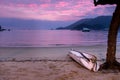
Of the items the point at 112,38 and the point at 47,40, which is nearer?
the point at 112,38

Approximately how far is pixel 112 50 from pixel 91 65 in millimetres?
949

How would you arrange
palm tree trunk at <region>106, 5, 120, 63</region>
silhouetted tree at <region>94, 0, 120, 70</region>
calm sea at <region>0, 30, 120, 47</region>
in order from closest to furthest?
silhouetted tree at <region>94, 0, 120, 70</region>
palm tree trunk at <region>106, 5, 120, 63</region>
calm sea at <region>0, 30, 120, 47</region>

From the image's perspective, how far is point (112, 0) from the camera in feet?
32.7

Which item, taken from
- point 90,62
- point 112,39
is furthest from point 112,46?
point 90,62

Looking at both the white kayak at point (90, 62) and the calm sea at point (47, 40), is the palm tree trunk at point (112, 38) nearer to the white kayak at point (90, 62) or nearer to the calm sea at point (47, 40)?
the white kayak at point (90, 62)

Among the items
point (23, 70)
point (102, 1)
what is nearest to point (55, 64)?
point (23, 70)

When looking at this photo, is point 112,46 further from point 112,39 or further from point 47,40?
point 47,40

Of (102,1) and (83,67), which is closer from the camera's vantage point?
(102,1)

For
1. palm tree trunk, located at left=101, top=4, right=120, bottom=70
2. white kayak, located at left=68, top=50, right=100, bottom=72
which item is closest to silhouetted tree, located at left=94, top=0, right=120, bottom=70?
palm tree trunk, located at left=101, top=4, right=120, bottom=70

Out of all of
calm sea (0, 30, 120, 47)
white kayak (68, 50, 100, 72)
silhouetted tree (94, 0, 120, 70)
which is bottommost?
calm sea (0, 30, 120, 47)

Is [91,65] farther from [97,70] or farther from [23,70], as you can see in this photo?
[23,70]

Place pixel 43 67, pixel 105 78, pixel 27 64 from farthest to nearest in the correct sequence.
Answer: pixel 27 64 < pixel 43 67 < pixel 105 78

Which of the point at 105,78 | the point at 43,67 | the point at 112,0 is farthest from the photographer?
the point at 43,67

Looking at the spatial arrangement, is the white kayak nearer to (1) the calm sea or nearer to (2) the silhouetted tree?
(2) the silhouetted tree
